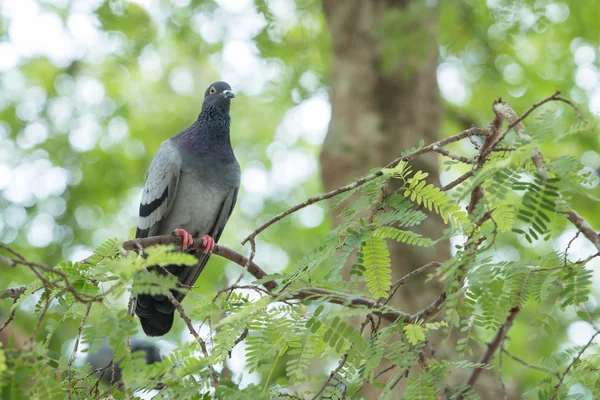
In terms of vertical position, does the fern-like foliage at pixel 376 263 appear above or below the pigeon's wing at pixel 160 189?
below

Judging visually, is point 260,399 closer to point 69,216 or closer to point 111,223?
point 69,216

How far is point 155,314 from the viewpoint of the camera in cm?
517

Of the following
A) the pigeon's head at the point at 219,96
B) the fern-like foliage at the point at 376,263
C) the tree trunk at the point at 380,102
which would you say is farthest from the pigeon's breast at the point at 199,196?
the fern-like foliage at the point at 376,263

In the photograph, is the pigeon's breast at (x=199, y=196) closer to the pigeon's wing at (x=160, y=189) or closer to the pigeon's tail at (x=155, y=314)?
the pigeon's wing at (x=160, y=189)

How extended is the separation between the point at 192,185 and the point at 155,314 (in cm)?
133

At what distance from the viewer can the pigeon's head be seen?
6.31m

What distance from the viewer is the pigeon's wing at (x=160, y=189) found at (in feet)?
18.7

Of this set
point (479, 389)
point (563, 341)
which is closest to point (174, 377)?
point (479, 389)

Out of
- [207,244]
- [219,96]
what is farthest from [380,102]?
[207,244]

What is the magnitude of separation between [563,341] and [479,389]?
17.8ft

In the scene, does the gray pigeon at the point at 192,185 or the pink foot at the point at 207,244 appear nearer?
the pink foot at the point at 207,244

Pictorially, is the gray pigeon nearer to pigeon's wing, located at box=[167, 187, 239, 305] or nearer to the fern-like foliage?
pigeon's wing, located at box=[167, 187, 239, 305]

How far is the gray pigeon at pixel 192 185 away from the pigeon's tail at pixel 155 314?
444 millimetres

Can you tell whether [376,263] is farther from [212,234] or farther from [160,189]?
[212,234]
